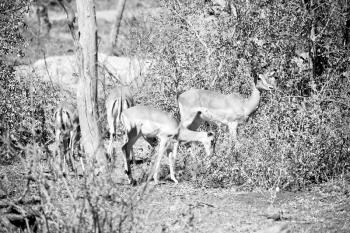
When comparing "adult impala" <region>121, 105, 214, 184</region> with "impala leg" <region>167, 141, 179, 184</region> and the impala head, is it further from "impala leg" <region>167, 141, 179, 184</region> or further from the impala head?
the impala head

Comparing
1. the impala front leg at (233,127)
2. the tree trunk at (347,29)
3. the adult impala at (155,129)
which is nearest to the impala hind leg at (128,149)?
the adult impala at (155,129)

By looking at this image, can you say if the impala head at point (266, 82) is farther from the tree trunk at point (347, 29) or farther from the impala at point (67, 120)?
the impala at point (67, 120)

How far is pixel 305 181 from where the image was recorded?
31.7 ft

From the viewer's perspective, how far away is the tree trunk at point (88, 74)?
914 centimetres

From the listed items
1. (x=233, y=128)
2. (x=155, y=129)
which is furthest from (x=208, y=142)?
(x=233, y=128)

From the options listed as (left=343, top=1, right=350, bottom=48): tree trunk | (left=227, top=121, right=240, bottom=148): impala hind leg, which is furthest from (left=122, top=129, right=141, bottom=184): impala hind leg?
(left=343, top=1, right=350, bottom=48): tree trunk

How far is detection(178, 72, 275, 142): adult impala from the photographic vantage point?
1164 centimetres

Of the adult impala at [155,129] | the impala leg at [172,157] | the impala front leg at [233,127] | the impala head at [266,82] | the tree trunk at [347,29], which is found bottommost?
the impala leg at [172,157]

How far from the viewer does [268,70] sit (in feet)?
40.0

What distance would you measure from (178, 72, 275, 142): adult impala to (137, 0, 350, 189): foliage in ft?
0.75

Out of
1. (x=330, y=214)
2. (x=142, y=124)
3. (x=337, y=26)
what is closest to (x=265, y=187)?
(x=330, y=214)

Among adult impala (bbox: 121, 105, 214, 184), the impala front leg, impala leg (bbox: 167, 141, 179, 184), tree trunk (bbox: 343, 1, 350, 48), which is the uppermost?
tree trunk (bbox: 343, 1, 350, 48)

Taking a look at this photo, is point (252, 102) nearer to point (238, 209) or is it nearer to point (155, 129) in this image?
point (155, 129)

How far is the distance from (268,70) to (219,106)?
1.15 m
